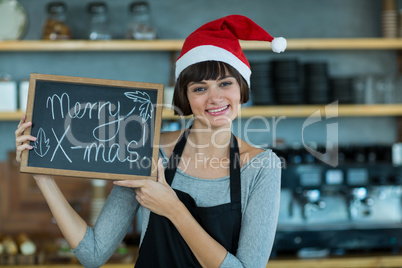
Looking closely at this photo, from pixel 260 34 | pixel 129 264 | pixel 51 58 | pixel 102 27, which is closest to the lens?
pixel 260 34

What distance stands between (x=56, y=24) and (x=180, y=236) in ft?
6.74

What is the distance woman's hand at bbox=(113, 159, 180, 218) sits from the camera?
136 cm

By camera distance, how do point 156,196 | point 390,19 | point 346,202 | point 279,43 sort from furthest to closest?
point 346,202, point 390,19, point 279,43, point 156,196

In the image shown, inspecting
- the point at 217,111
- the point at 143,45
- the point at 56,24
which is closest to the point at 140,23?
the point at 143,45

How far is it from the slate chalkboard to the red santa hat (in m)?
0.18

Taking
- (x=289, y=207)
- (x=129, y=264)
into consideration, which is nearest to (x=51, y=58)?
(x=129, y=264)

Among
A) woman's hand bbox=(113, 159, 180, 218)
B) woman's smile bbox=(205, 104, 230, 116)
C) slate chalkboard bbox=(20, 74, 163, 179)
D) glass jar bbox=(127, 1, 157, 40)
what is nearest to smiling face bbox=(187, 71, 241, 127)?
woman's smile bbox=(205, 104, 230, 116)

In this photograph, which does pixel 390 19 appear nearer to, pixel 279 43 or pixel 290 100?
pixel 290 100

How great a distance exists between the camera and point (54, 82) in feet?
4.66

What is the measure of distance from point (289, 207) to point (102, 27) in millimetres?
1725

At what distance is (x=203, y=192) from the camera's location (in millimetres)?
1511

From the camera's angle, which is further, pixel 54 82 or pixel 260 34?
pixel 260 34

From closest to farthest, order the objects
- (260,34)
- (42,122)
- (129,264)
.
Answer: (42,122) → (260,34) → (129,264)

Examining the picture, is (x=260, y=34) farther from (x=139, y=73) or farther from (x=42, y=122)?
(x=139, y=73)
